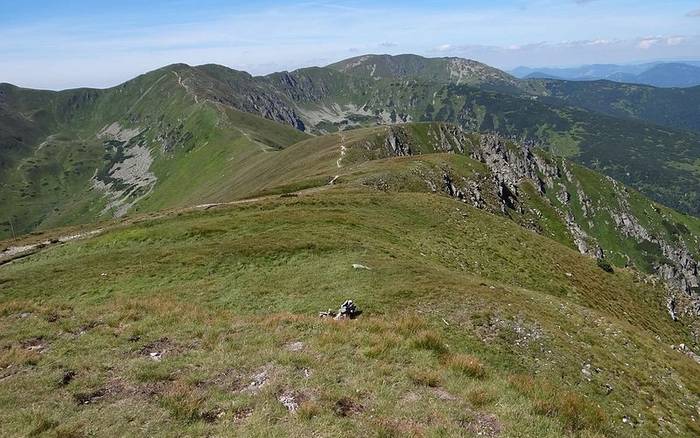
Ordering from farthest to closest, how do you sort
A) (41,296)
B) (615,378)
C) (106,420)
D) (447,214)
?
(447,214), (41,296), (615,378), (106,420)

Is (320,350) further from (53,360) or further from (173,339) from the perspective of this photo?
(53,360)

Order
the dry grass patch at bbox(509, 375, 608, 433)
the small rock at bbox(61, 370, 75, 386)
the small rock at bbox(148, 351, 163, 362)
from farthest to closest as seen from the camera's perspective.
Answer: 1. the small rock at bbox(148, 351, 163, 362)
2. the small rock at bbox(61, 370, 75, 386)
3. the dry grass patch at bbox(509, 375, 608, 433)

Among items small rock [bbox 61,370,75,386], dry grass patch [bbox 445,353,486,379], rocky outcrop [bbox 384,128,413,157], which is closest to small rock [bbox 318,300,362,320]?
dry grass patch [bbox 445,353,486,379]

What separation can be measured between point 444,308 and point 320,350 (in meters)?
11.8

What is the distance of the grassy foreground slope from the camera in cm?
1315

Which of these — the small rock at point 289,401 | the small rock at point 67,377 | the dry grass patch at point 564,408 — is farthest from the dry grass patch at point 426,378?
the small rock at point 67,377

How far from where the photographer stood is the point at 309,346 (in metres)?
17.6

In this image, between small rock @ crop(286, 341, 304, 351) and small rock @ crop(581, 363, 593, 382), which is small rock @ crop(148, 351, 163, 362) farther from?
small rock @ crop(581, 363, 593, 382)

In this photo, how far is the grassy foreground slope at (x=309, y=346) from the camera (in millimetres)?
13148

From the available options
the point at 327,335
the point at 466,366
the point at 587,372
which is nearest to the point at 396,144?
the point at 587,372

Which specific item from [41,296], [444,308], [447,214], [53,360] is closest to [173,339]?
[53,360]

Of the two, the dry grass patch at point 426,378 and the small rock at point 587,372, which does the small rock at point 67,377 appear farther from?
the small rock at point 587,372

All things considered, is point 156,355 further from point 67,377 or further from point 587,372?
point 587,372

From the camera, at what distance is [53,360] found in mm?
16688
